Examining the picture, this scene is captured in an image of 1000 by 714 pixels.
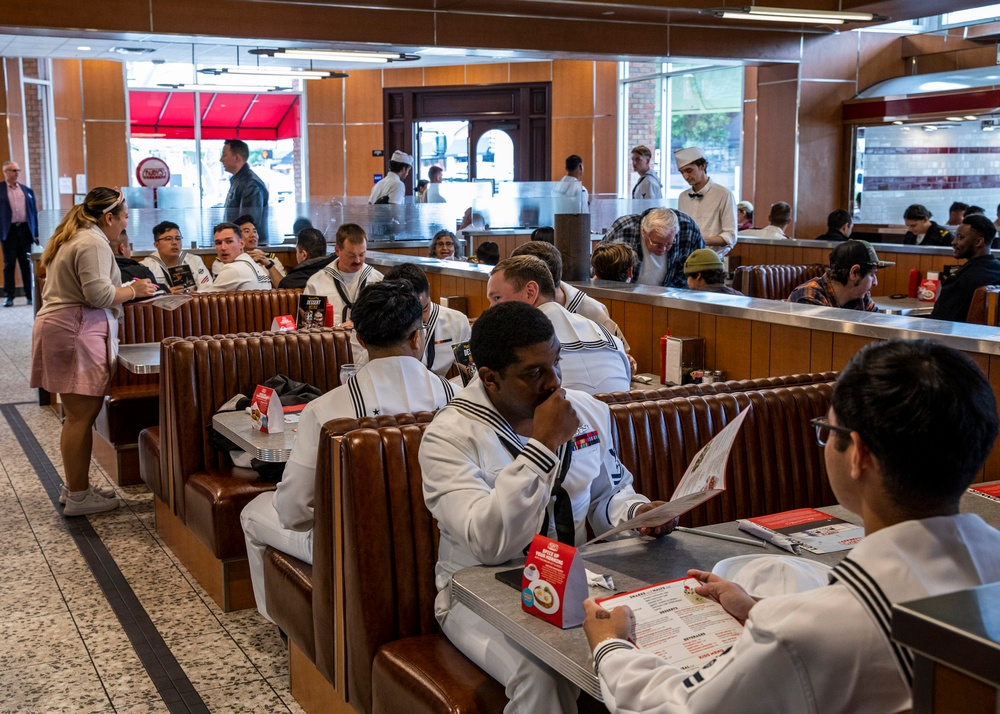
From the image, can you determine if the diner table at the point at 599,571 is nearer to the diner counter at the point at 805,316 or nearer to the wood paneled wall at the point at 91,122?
the diner counter at the point at 805,316

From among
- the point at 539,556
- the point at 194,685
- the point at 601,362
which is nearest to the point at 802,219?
the point at 601,362

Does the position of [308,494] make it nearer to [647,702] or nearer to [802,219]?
[647,702]

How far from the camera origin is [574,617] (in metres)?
1.88

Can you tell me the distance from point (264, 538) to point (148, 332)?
3585 millimetres

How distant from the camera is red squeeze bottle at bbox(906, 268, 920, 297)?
791 centimetres

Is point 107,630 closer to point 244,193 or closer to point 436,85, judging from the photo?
point 244,193

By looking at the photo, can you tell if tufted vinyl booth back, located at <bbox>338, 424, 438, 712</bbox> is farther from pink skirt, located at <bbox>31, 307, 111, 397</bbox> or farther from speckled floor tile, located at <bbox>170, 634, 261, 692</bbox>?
pink skirt, located at <bbox>31, 307, 111, 397</bbox>

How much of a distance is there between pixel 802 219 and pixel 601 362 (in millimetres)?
8805

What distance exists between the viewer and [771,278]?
8266 mm

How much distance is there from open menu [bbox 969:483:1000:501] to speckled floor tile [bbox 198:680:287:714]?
217 cm

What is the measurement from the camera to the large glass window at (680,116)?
1510 centimetres

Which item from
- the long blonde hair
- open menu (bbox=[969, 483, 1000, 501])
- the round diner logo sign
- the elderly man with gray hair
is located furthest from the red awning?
open menu (bbox=[969, 483, 1000, 501])

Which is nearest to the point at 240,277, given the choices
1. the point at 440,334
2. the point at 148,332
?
the point at 148,332

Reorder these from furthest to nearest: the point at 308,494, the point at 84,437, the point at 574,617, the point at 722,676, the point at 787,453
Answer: the point at 84,437, the point at 787,453, the point at 308,494, the point at 574,617, the point at 722,676
